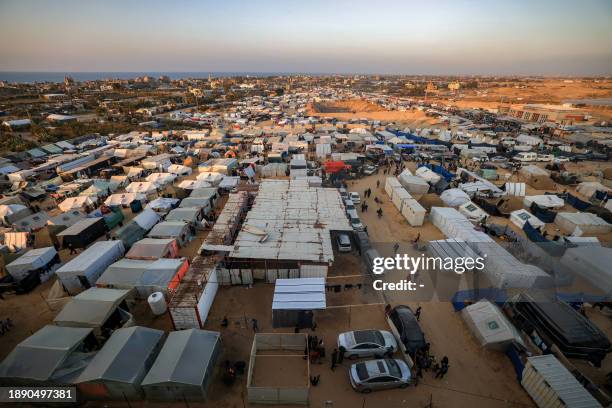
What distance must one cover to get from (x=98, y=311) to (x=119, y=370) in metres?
3.68

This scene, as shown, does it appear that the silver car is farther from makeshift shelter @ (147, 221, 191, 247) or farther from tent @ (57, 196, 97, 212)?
tent @ (57, 196, 97, 212)

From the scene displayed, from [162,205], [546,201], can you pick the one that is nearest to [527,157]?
[546,201]

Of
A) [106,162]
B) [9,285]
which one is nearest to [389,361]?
[9,285]

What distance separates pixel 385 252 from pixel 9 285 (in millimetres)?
21375

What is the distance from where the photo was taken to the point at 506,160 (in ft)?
113

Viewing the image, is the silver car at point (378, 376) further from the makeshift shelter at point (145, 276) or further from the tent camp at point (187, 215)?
the tent camp at point (187, 215)

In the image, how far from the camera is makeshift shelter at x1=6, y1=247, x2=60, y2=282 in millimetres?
14312

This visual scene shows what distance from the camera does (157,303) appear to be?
12.4 meters

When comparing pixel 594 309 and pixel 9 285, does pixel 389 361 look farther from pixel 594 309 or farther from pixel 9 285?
pixel 9 285

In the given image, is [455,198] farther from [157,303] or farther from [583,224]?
[157,303]

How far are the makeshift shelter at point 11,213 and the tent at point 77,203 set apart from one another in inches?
85.6

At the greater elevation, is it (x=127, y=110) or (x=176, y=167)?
(x=127, y=110)

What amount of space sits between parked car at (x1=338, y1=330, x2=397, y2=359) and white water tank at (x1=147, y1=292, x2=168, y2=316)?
28.0 ft

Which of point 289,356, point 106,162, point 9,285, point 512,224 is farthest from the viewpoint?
point 106,162
